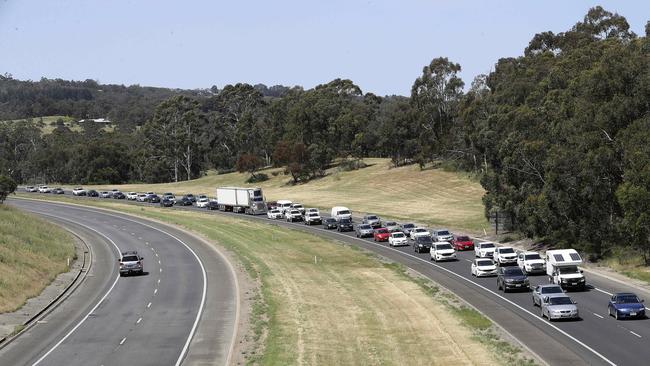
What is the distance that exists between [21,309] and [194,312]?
10222mm

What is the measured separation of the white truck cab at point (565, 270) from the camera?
45688mm

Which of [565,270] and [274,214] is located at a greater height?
[274,214]

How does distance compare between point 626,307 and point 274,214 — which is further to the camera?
point 274,214

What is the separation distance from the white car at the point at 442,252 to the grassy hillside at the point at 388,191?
20749 mm

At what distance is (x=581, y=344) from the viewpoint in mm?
31828

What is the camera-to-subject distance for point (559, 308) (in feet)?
121

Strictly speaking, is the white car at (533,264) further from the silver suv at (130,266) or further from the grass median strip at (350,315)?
the silver suv at (130,266)

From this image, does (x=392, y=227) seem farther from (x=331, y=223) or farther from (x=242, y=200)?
(x=242, y=200)

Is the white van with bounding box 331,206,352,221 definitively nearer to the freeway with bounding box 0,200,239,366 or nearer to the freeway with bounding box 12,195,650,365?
the freeway with bounding box 0,200,239,366

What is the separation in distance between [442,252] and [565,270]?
53.6ft

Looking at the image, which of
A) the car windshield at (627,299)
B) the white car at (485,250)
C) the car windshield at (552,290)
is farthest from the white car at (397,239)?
the car windshield at (627,299)

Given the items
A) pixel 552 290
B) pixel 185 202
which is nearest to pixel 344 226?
pixel 185 202

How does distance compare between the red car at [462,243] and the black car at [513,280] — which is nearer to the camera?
the black car at [513,280]

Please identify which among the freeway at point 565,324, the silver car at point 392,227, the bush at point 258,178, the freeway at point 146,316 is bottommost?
the freeway at point 565,324
